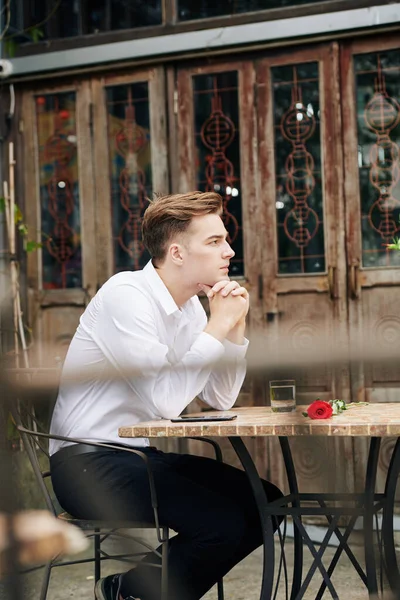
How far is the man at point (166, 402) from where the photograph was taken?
2.24m

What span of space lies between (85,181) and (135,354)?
2.57 m

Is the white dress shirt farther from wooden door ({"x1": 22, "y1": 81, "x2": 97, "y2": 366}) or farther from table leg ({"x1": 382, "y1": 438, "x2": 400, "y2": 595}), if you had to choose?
wooden door ({"x1": 22, "y1": 81, "x2": 97, "y2": 366})

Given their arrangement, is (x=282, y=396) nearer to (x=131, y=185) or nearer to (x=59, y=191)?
(x=131, y=185)

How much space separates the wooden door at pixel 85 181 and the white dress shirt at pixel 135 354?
2032 millimetres

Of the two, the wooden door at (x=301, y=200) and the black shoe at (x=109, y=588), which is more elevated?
the wooden door at (x=301, y=200)

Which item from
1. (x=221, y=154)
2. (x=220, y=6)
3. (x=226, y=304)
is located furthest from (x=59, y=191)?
(x=226, y=304)

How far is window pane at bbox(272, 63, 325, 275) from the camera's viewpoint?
169 inches

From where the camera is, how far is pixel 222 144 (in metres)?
4.43

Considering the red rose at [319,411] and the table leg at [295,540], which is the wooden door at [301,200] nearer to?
the table leg at [295,540]

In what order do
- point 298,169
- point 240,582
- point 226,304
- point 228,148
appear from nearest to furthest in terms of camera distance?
point 226,304 < point 240,582 < point 298,169 < point 228,148

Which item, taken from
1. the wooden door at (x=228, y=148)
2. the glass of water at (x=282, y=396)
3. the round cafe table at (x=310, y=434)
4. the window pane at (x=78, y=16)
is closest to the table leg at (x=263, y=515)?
the round cafe table at (x=310, y=434)

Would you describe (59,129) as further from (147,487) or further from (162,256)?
(147,487)

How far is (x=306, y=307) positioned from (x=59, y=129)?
1626 mm

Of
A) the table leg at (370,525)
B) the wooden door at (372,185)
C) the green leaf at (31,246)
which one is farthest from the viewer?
the green leaf at (31,246)
